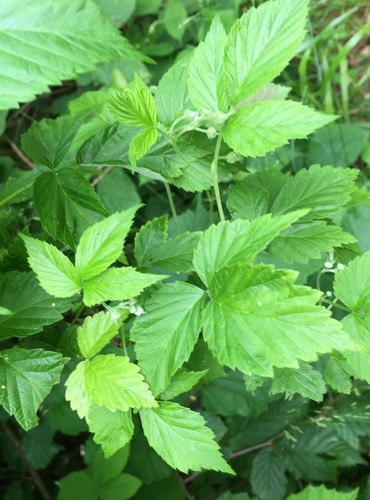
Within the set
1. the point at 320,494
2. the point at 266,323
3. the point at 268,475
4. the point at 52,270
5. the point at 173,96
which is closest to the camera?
the point at 266,323

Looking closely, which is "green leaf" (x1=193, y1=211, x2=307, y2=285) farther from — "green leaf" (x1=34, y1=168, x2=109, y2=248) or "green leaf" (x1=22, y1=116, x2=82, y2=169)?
"green leaf" (x1=22, y1=116, x2=82, y2=169)

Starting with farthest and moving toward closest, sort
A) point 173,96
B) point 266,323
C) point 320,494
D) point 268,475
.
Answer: point 268,475 → point 320,494 → point 173,96 → point 266,323

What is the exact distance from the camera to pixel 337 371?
741mm

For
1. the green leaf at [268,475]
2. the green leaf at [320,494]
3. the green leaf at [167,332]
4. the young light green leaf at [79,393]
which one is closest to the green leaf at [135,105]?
the green leaf at [167,332]

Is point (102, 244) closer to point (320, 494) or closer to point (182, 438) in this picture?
point (182, 438)

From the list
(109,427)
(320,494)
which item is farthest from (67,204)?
(320,494)

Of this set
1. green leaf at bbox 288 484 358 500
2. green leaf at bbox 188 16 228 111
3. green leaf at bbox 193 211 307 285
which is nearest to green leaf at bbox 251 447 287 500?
green leaf at bbox 288 484 358 500

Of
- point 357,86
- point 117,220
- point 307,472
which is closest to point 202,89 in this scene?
point 117,220

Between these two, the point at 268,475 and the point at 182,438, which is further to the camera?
the point at 268,475

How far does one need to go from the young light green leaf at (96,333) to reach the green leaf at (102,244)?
2.5 inches

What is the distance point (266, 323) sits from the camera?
0.55m

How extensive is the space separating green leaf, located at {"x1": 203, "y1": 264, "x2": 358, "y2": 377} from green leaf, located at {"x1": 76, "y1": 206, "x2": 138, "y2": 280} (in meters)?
0.13

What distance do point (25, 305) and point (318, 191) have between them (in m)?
0.47

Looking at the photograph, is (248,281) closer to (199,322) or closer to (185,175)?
(199,322)
